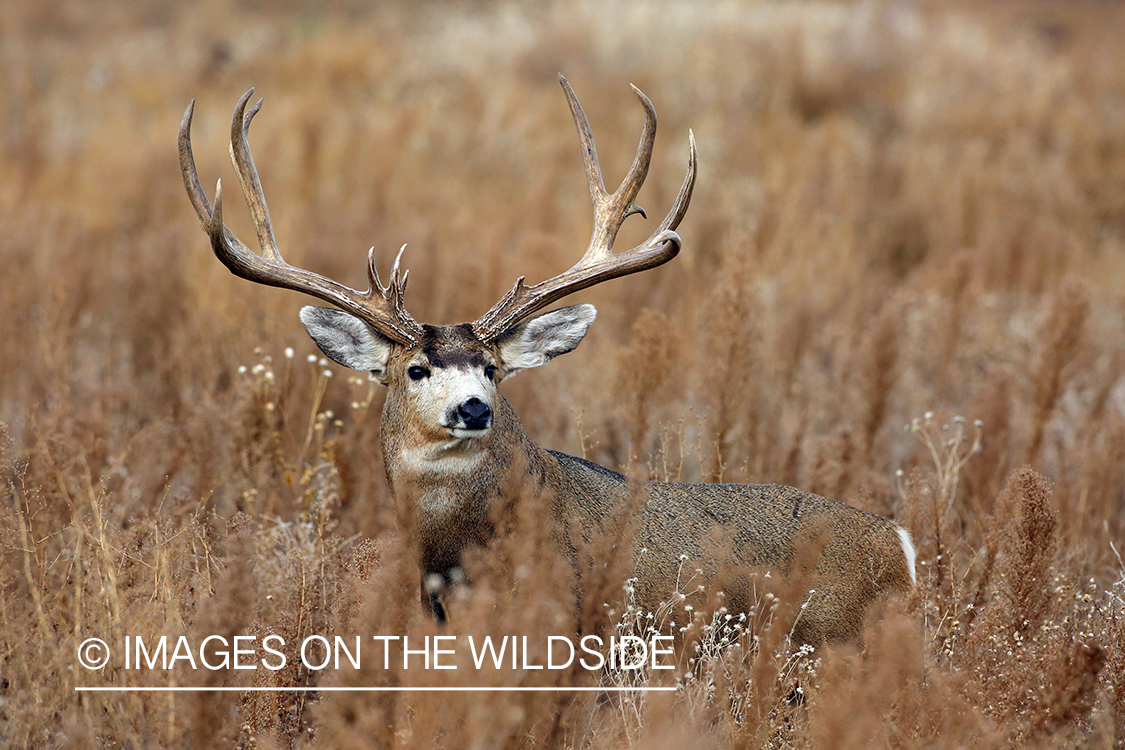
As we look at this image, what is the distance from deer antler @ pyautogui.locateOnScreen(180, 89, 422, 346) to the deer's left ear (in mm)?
427

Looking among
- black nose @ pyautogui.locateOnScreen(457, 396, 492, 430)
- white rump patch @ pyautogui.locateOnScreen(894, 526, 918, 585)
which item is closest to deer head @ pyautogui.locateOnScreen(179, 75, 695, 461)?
black nose @ pyautogui.locateOnScreen(457, 396, 492, 430)

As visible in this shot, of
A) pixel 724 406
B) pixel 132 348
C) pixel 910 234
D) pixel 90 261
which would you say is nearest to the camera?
pixel 724 406

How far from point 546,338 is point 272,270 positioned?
1107 millimetres

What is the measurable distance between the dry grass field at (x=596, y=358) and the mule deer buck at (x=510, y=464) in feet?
0.78

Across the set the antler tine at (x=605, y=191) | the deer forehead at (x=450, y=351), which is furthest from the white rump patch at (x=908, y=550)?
the deer forehead at (x=450, y=351)

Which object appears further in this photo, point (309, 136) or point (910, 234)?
point (309, 136)

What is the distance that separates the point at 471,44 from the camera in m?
17.3

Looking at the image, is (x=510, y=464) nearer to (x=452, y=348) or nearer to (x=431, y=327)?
(x=452, y=348)

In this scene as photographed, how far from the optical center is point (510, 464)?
3.99 metres

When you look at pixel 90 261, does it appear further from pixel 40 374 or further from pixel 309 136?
pixel 309 136

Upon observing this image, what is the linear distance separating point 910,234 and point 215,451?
851 cm

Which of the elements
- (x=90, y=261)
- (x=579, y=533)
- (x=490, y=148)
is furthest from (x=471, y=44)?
(x=579, y=533)

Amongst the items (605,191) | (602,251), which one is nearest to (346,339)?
(602,251)

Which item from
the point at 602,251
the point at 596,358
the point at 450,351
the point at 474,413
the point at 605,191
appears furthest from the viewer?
the point at 596,358
